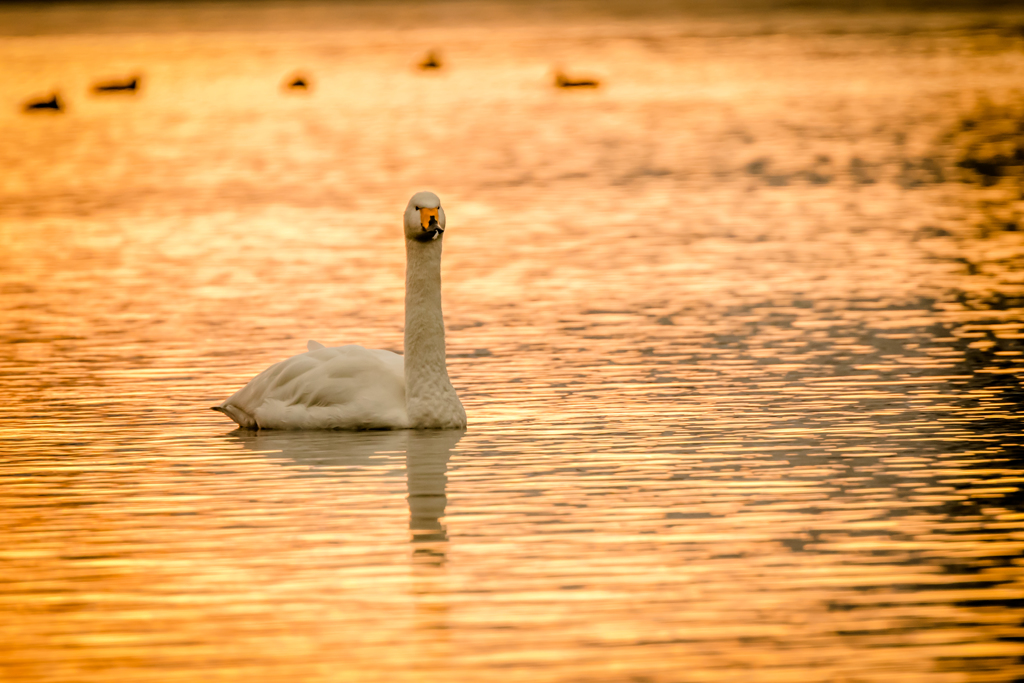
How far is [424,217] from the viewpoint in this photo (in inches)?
537

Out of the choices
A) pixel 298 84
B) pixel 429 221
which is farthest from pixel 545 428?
pixel 298 84

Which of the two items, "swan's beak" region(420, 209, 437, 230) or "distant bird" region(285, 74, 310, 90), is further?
"distant bird" region(285, 74, 310, 90)

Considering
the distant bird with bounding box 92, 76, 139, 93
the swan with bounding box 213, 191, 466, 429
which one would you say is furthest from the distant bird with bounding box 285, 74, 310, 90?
the swan with bounding box 213, 191, 466, 429

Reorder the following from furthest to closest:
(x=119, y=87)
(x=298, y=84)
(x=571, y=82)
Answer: (x=298, y=84) → (x=119, y=87) → (x=571, y=82)

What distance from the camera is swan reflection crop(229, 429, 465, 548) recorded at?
1118cm

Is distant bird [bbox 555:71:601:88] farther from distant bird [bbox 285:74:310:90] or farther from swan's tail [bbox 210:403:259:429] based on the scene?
swan's tail [bbox 210:403:259:429]

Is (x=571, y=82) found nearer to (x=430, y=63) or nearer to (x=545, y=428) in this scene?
(x=430, y=63)

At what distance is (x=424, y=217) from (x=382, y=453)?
1912mm

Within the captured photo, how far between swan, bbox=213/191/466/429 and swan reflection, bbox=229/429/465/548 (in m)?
0.10

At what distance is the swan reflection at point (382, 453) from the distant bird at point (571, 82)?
55909mm

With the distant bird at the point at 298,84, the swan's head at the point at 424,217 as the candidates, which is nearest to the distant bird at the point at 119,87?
the distant bird at the point at 298,84

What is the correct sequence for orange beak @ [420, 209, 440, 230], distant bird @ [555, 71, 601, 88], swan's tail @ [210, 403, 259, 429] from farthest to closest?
1. distant bird @ [555, 71, 601, 88]
2. swan's tail @ [210, 403, 259, 429]
3. orange beak @ [420, 209, 440, 230]

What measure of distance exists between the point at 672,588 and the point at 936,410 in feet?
17.3

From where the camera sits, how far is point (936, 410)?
44.7 ft
